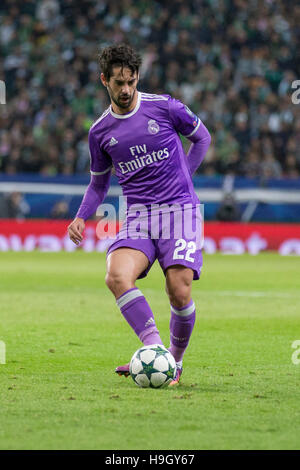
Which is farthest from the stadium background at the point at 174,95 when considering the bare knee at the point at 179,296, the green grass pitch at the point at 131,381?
the bare knee at the point at 179,296

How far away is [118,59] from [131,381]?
7.21 feet

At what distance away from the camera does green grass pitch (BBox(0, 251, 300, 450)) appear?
179 inches

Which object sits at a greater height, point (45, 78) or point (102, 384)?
point (45, 78)

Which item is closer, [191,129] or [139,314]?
[139,314]

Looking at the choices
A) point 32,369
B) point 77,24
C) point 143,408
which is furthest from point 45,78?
point 143,408

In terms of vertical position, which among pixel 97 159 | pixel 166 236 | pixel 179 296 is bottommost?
pixel 179 296

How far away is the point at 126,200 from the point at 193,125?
28.1 inches

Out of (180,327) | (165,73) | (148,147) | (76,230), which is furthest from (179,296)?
(165,73)

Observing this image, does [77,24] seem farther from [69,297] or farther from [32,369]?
[32,369]

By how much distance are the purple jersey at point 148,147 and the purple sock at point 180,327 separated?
0.76 meters

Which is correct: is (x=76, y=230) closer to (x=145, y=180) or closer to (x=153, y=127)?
(x=145, y=180)

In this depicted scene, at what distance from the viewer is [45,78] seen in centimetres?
2448

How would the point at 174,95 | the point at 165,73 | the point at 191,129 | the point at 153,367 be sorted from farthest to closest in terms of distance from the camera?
the point at 165,73 → the point at 174,95 → the point at 191,129 → the point at 153,367

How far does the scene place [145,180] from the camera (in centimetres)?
639
